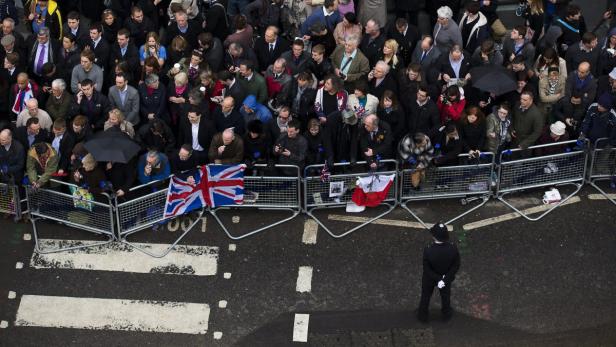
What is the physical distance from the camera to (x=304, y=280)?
1606 cm

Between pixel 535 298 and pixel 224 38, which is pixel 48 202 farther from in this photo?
pixel 535 298

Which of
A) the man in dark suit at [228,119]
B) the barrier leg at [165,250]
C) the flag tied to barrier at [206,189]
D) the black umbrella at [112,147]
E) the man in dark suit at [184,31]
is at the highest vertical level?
the man in dark suit at [184,31]

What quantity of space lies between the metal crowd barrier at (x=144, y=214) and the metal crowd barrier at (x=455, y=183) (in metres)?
3.73

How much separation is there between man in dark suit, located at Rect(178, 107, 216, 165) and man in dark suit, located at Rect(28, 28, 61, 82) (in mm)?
3121

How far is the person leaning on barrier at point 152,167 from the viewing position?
16.5 meters

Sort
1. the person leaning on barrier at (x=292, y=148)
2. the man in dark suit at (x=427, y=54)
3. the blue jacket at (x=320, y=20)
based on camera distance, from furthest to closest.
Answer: the blue jacket at (x=320, y=20) < the man in dark suit at (x=427, y=54) < the person leaning on barrier at (x=292, y=148)

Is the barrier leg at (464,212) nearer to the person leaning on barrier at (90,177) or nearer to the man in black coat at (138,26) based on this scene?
the person leaning on barrier at (90,177)

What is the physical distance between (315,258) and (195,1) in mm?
6039

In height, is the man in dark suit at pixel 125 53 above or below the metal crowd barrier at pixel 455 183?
A: above

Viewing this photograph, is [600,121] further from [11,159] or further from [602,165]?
[11,159]

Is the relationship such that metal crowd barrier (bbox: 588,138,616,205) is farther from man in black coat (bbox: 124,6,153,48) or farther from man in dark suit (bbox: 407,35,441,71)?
A: man in black coat (bbox: 124,6,153,48)

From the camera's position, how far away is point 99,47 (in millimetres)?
18516

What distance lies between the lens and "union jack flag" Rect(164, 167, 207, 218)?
1680cm

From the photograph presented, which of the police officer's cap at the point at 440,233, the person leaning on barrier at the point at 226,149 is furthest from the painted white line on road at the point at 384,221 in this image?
the police officer's cap at the point at 440,233
